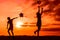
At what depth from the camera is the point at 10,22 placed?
82.1ft
